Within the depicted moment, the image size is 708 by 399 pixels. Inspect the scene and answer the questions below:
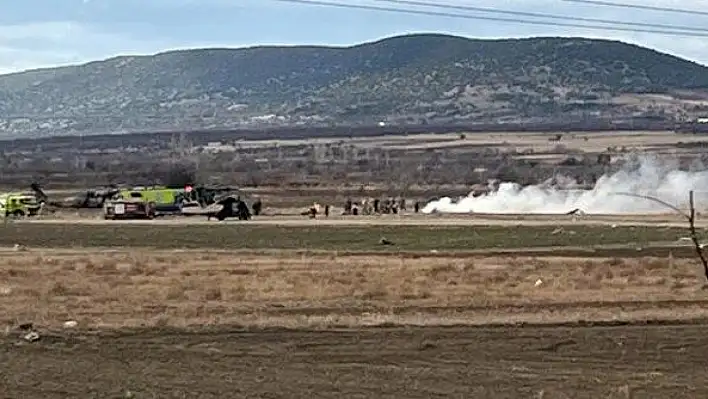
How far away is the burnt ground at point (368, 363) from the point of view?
25.8 m

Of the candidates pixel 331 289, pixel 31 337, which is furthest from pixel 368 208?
pixel 31 337

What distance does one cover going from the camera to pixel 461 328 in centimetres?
3600

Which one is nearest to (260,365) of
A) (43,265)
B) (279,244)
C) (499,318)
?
(499,318)

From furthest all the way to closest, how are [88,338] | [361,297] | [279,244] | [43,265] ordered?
[279,244] < [43,265] < [361,297] < [88,338]

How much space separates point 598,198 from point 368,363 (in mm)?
87064

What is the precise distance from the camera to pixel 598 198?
115m

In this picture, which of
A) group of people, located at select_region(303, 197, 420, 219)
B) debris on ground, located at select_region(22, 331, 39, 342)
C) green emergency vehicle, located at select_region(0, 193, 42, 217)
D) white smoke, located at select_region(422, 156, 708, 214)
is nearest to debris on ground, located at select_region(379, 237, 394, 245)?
group of people, located at select_region(303, 197, 420, 219)

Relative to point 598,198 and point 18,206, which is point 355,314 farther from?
point 18,206

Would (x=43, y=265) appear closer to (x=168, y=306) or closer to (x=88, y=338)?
(x=168, y=306)

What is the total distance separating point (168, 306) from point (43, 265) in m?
17.3

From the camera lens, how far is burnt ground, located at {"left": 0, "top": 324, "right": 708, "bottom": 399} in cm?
2583

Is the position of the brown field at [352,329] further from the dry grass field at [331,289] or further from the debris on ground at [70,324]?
the debris on ground at [70,324]

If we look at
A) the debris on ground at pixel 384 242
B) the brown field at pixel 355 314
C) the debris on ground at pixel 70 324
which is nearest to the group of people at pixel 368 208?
the brown field at pixel 355 314

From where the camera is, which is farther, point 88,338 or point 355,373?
point 88,338
